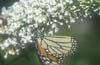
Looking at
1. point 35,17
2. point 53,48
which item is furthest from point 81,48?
point 35,17

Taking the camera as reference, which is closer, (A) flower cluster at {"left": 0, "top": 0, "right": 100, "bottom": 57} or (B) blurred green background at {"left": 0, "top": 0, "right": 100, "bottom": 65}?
(A) flower cluster at {"left": 0, "top": 0, "right": 100, "bottom": 57}

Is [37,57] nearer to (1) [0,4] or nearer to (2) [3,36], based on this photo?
(2) [3,36]

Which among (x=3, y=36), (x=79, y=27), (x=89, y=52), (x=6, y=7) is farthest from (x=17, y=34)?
(x=89, y=52)

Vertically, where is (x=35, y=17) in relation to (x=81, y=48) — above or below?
above

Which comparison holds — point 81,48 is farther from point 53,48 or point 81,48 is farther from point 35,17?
point 35,17

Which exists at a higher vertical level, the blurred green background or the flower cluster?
the flower cluster
